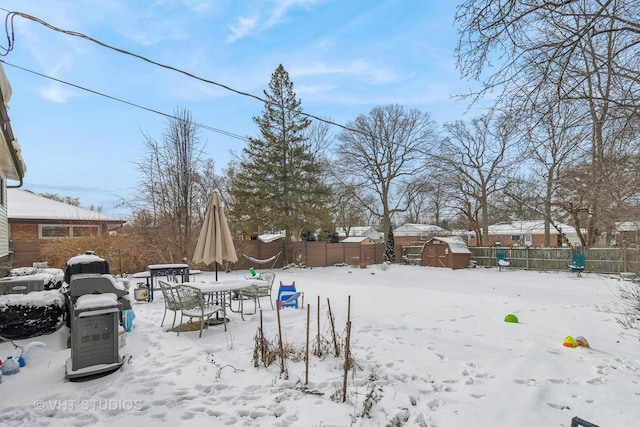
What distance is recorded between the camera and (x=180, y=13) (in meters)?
5.70

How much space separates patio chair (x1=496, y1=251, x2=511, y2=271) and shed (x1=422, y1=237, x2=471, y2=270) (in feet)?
4.46

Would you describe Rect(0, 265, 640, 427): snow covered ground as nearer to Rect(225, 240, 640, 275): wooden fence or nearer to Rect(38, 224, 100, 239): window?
Rect(225, 240, 640, 275): wooden fence

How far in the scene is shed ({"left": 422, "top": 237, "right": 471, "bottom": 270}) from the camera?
17406 millimetres

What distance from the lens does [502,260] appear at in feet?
52.9

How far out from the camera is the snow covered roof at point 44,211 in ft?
48.8

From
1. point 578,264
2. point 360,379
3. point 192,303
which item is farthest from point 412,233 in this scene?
point 360,379

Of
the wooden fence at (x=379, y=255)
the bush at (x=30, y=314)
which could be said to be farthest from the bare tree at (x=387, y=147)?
the bush at (x=30, y=314)

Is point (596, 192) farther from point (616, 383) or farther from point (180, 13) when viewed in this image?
point (180, 13)

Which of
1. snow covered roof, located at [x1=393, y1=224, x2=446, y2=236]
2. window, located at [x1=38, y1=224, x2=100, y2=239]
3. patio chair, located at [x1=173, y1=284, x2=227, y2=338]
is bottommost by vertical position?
patio chair, located at [x1=173, y1=284, x2=227, y2=338]

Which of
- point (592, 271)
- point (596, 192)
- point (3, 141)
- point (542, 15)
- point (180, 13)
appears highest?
point (180, 13)

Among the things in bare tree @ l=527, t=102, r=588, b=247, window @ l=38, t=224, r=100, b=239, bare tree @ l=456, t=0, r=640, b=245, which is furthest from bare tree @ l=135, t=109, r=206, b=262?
bare tree @ l=456, t=0, r=640, b=245

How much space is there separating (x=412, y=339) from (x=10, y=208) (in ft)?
60.3

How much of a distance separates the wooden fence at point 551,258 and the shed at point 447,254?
3.33 feet

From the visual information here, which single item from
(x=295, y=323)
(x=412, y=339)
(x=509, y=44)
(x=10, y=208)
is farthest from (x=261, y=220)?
(x=509, y=44)
